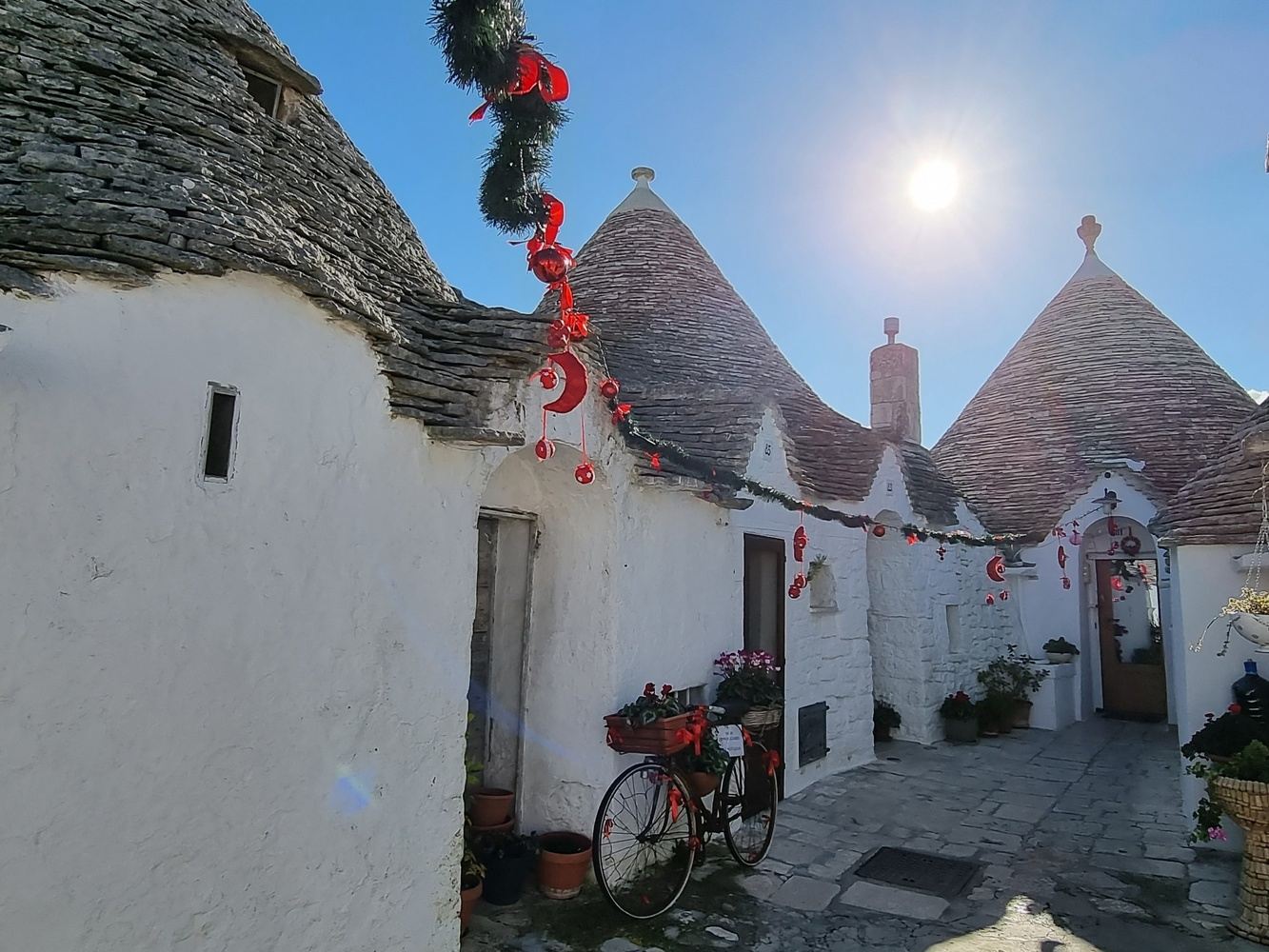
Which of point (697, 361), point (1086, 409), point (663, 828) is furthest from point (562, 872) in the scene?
point (1086, 409)

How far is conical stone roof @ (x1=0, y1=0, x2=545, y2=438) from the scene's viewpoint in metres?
2.95

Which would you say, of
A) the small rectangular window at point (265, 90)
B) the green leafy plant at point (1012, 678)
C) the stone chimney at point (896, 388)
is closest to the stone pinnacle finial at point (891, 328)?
the stone chimney at point (896, 388)

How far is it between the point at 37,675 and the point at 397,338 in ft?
6.58

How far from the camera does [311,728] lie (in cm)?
343

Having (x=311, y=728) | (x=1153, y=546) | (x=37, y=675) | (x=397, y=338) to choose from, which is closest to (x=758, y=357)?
(x=1153, y=546)

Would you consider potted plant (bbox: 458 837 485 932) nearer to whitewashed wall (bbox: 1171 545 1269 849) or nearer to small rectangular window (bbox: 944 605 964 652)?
whitewashed wall (bbox: 1171 545 1269 849)

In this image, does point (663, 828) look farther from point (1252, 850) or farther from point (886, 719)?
point (886, 719)

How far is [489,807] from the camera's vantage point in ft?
17.4

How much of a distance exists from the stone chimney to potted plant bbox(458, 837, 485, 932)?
9313 mm

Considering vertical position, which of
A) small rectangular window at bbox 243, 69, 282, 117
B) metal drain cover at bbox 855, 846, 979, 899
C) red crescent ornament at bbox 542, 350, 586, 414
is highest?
small rectangular window at bbox 243, 69, 282, 117

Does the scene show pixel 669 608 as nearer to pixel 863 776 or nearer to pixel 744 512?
pixel 744 512

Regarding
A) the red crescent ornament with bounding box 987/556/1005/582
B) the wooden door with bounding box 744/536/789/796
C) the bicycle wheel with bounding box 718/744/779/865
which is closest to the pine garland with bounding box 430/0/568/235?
the bicycle wheel with bounding box 718/744/779/865

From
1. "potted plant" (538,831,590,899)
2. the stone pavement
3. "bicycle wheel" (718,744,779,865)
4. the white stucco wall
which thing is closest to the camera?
the white stucco wall

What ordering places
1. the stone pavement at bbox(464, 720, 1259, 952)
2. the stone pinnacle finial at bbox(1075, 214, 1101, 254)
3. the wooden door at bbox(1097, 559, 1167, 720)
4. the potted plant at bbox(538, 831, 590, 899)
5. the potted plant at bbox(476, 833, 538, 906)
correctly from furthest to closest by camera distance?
1. the stone pinnacle finial at bbox(1075, 214, 1101, 254)
2. the wooden door at bbox(1097, 559, 1167, 720)
3. the potted plant at bbox(538, 831, 590, 899)
4. the potted plant at bbox(476, 833, 538, 906)
5. the stone pavement at bbox(464, 720, 1259, 952)
